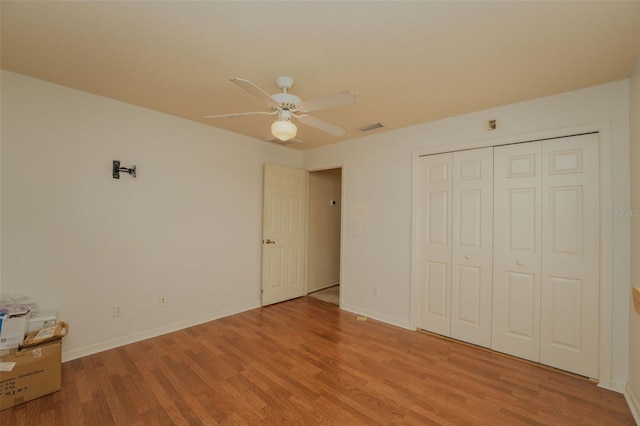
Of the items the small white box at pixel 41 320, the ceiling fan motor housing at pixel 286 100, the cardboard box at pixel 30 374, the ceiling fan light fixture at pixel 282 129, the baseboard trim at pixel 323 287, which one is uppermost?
the ceiling fan motor housing at pixel 286 100

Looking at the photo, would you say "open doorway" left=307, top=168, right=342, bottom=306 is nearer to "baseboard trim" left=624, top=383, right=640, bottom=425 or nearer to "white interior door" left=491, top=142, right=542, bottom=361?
"white interior door" left=491, top=142, right=542, bottom=361

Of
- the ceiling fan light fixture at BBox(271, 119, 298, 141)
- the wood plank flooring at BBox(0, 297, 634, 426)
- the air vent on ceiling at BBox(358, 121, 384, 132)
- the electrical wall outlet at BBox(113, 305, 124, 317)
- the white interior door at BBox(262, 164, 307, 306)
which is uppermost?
the air vent on ceiling at BBox(358, 121, 384, 132)

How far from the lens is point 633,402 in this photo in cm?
192

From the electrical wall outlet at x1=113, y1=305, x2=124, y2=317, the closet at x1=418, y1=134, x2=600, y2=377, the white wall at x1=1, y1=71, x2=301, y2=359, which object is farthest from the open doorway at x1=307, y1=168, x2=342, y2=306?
the electrical wall outlet at x1=113, y1=305, x2=124, y2=317

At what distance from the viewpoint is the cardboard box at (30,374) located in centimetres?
185

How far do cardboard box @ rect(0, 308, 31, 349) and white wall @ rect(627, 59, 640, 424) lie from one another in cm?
431

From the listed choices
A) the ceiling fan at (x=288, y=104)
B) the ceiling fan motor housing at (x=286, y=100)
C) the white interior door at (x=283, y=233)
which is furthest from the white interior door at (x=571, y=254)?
the white interior door at (x=283, y=233)

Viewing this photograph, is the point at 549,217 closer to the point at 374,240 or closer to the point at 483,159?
the point at 483,159

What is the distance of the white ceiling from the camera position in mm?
1495

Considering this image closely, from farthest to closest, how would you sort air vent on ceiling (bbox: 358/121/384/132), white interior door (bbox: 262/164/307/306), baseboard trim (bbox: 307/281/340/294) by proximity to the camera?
baseboard trim (bbox: 307/281/340/294)
white interior door (bbox: 262/164/307/306)
air vent on ceiling (bbox: 358/121/384/132)

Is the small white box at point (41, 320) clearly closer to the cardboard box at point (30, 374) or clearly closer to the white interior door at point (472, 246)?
the cardboard box at point (30, 374)

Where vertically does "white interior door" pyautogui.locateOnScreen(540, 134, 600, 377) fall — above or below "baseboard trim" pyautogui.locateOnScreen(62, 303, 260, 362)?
above

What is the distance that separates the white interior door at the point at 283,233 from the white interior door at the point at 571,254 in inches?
122

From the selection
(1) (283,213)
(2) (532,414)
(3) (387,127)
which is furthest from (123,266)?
(2) (532,414)
